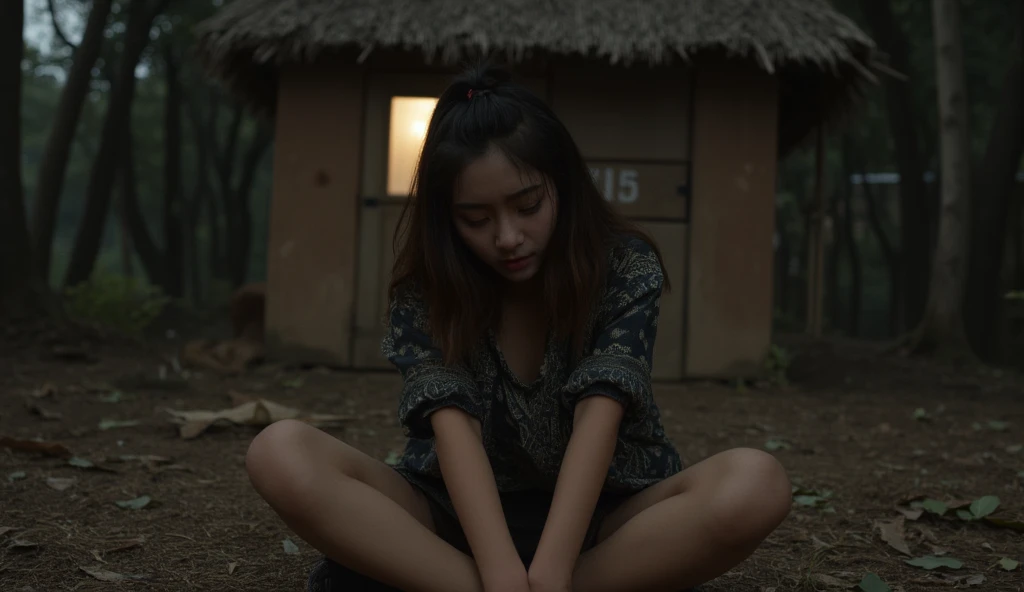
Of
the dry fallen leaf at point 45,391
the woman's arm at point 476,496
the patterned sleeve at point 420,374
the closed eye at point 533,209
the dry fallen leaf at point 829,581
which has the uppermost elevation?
the closed eye at point 533,209

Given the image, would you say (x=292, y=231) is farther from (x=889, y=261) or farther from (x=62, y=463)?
(x=889, y=261)

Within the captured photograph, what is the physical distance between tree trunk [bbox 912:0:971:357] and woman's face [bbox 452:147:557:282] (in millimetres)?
7221

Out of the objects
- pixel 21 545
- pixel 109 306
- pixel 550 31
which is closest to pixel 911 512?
pixel 21 545

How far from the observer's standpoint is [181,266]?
15.6m

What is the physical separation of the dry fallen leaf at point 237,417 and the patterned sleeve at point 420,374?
7.91ft

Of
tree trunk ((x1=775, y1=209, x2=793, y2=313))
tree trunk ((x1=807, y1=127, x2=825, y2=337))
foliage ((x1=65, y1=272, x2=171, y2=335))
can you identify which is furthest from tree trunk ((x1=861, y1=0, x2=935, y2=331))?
foliage ((x1=65, y1=272, x2=171, y2=335))

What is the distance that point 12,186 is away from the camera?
25.4 ft

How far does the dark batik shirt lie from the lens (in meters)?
2.11

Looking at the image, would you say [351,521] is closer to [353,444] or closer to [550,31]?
[353,444]

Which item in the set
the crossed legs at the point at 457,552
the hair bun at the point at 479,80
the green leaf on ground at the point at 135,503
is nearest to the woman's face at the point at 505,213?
the hair bun at the point at 479,80

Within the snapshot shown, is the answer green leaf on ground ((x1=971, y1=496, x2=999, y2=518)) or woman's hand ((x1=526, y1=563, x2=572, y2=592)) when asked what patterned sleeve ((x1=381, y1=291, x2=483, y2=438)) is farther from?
green leaf on ground ((x1=971, y1=496, x2=999, y2=518))

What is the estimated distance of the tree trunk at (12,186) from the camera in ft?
24.9

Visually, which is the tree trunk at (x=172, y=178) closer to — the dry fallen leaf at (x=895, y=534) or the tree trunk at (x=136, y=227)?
the tree trunk at (x=136, y=227)

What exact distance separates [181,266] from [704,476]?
48.2 feet
